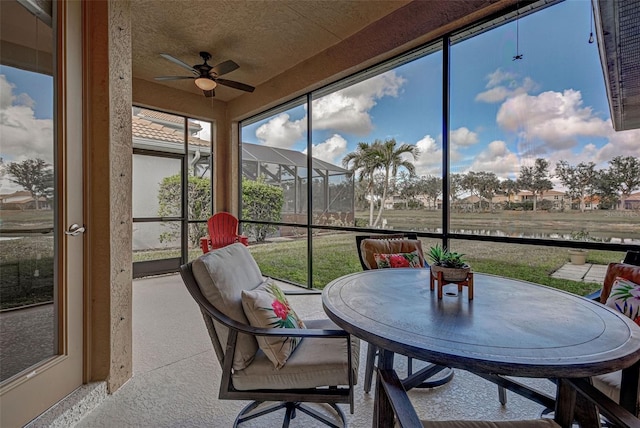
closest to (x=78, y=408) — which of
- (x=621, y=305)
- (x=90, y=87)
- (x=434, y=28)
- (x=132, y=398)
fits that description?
(x=132, y=398)

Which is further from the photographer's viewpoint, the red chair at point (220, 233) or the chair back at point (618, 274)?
the red chair at point (220, 233)

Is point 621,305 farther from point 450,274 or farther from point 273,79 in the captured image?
point 273,79

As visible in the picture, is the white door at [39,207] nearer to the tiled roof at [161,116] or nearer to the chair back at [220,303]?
the chair back at [220,303]

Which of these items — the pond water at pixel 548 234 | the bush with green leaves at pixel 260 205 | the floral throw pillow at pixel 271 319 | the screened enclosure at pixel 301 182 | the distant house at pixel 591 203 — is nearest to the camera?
the floral throw pillow at pixel 271 319

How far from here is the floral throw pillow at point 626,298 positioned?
155 centimetres

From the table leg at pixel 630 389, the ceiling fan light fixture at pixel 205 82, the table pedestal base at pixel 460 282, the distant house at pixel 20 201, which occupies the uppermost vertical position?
the ceiling fan light fixture at pixel 205 82

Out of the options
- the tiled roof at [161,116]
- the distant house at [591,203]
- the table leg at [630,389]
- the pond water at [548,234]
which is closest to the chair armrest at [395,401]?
the table leg at [630,389]

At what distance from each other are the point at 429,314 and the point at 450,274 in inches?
14.2

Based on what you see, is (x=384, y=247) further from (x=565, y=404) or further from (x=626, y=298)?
(x=565, y=404)

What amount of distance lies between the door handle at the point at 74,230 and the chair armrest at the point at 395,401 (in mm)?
1882

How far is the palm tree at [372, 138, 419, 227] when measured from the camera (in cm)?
354

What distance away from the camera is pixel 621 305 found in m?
1.59

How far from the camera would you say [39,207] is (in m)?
1.71

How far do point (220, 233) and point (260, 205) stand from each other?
3.32ft
